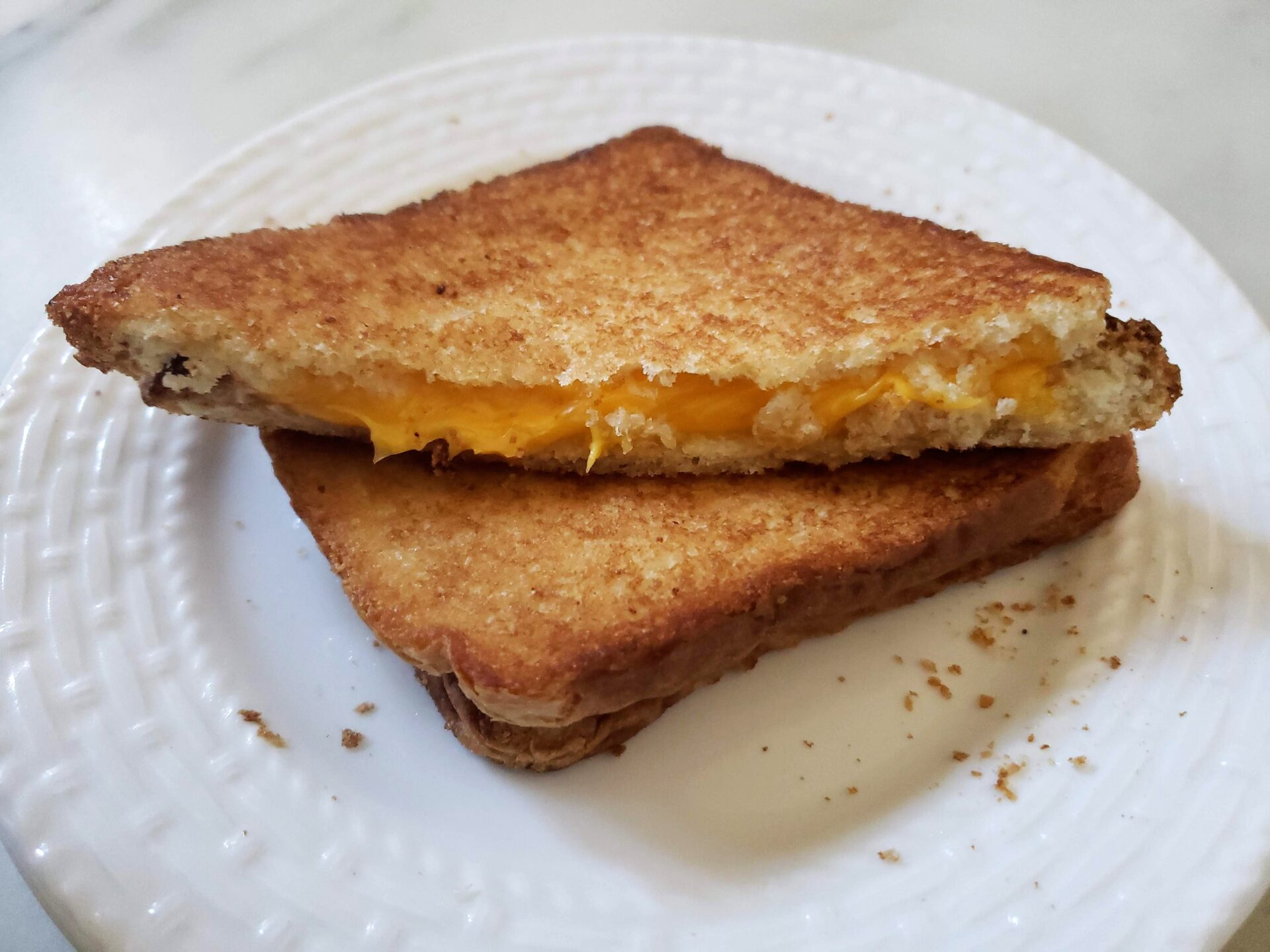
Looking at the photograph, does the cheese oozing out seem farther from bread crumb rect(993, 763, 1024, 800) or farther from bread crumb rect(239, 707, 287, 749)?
bread crumb rect(993, 763, 1024, 800)

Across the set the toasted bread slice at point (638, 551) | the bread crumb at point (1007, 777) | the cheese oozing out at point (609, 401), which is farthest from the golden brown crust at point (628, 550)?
the bread crumb at point (1007, 777)

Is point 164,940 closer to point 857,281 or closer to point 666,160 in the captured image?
point 857,281

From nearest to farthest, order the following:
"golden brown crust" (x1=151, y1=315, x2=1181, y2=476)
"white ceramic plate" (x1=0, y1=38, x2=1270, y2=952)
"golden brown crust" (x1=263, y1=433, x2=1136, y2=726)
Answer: "white ceramic plate" (x1=0, y1=38, x2=1270, y2=952) → "golden brown crust" (x1=263, y1=433, x2=1136, y2=726) → "golden brown crust" (x1=151, y1=315, x2=1181, y2=476)

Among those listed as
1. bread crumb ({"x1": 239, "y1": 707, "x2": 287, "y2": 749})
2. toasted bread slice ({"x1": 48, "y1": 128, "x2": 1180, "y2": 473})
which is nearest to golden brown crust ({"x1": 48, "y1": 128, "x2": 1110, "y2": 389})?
toasted bread slice ({"x1": 48, "y1": 128, "x2": 1180, "y2": 473})

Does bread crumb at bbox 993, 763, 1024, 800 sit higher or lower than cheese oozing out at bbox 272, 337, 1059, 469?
lower

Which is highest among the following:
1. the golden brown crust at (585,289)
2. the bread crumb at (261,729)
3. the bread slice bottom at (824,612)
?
the golden brown crust at (585,289)

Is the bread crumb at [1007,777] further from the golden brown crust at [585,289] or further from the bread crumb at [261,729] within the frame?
the bread crumb at [261,729]

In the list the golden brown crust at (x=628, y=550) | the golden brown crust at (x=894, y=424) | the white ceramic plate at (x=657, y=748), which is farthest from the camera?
the golden brown crust at (x=894, y=424)
